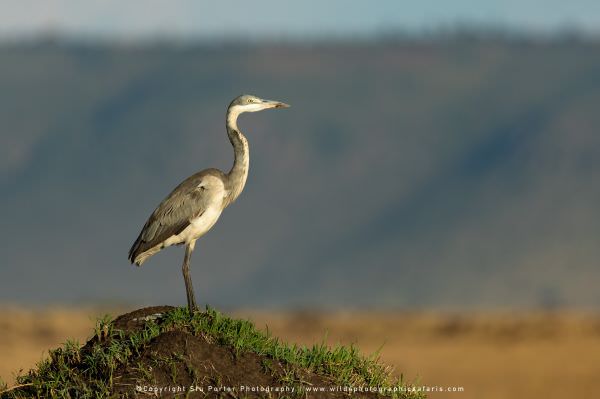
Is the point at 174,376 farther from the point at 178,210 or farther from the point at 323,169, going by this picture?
the point at 323,169

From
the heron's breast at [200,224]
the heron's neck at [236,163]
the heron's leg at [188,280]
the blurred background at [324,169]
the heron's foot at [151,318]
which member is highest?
the blurred background at [324,169]

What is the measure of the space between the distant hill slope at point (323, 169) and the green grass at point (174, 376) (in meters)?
72.3

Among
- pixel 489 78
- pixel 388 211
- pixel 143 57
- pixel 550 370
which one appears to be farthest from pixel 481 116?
pixel 550 370

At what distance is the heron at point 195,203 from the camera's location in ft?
42.2

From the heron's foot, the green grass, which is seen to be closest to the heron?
the heron's foot

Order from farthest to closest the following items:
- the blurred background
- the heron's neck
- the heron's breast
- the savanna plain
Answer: the blurred background, the savanna plain, the heron's neck, the heron's breast

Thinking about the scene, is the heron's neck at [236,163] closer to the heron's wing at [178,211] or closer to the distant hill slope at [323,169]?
the heron's wing at [178,211]

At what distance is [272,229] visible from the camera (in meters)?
101

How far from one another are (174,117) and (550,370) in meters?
81.1

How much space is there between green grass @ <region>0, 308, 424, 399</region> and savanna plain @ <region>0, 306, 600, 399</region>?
1975cm

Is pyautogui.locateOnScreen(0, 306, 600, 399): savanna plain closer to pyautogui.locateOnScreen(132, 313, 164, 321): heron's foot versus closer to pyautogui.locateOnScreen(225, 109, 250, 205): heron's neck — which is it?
pyautogui.locateOnScreen(225, 109, 250, 205): heron's neck

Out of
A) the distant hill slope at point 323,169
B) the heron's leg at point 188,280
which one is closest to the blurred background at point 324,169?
the distant hill slope at point 323,169

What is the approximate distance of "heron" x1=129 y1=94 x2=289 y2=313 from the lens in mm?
12867

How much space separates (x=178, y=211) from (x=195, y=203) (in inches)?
6.9
